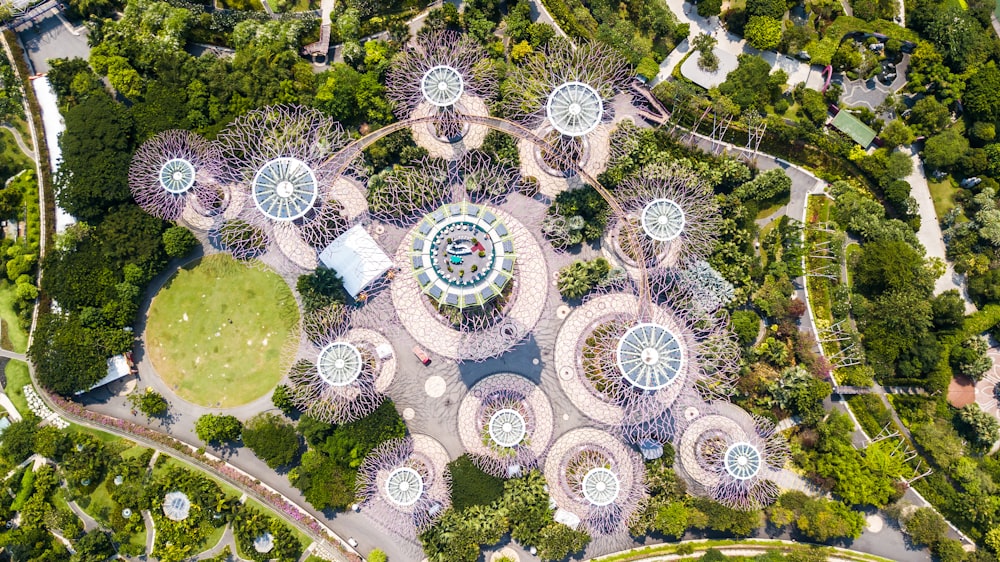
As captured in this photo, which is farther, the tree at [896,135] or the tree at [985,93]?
the tree at [896,135]

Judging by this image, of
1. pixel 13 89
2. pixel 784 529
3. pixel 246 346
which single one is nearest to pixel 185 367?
pixel 246 346

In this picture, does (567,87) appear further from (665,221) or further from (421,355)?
(421,355)

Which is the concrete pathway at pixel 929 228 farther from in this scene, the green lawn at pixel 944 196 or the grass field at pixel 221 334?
the grass field at pixel 221 334

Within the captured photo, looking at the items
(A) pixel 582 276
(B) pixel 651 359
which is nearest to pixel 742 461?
(B) pixel 651 359

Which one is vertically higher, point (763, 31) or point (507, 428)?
point (763, 31)

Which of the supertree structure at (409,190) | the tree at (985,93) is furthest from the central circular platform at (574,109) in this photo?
the tree at (985,93)
